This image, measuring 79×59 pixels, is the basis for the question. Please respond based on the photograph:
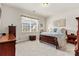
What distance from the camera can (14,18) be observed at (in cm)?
604

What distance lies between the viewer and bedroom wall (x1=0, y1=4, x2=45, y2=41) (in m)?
5.43

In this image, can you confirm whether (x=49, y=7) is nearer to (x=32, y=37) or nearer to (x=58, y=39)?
(x=58, y=39)

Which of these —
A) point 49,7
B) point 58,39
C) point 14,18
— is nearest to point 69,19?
point 49,7

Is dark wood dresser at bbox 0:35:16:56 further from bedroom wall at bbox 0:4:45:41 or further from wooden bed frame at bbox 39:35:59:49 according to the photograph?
bedroom wall at bbox 0:4:45:41

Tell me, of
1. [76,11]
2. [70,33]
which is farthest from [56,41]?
[76,11]

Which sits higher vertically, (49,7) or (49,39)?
(49,7)

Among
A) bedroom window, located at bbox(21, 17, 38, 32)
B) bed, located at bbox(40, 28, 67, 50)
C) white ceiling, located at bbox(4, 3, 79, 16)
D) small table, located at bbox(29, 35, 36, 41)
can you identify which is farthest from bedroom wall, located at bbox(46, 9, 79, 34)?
small table, located at bbox(29, 35, 36, 41)

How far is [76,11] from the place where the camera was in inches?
212

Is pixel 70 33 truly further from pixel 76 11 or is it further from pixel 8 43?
pixel 8 43

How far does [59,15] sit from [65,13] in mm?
345

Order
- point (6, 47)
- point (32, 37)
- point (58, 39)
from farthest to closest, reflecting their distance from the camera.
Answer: point (32, 37)
point (58, 39)
point (6, 47)

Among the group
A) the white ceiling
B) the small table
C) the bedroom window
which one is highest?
the white ceiling

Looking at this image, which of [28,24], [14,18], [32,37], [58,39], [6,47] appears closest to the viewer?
[6,47]

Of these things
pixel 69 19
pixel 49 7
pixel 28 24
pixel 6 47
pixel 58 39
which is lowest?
pixel 58 39
